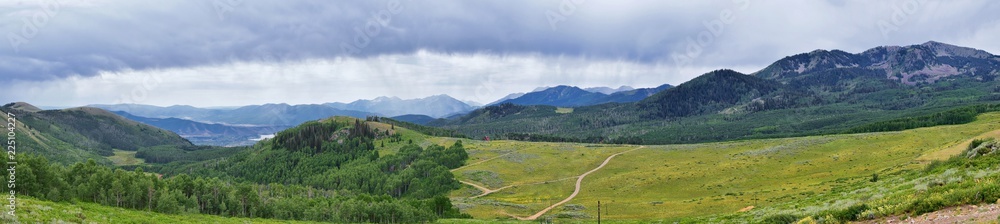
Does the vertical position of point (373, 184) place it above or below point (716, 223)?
below

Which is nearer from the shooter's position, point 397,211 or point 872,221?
point 872,221

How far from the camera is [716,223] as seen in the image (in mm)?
51562

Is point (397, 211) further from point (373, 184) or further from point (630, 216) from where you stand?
point (373, 184)

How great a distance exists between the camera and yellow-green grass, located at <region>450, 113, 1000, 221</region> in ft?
315

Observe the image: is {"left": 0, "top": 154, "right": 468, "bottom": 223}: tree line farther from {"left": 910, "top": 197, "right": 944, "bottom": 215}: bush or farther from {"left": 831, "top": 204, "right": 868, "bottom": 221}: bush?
{"left": 910, "top": 197, "right": 944, "bottom": 215}: bush

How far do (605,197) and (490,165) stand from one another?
74872mm

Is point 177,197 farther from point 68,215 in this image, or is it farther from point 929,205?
point 929,205

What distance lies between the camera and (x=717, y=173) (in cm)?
13138

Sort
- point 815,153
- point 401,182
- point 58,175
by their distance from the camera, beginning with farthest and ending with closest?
1. point 401,182
2. point 815,153
3. point 58,175

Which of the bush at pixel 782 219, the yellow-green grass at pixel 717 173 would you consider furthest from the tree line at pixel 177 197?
the bush at pixel 782 219

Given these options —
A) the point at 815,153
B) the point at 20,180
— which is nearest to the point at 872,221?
the point at 20,180

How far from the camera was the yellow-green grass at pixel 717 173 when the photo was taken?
315 ft

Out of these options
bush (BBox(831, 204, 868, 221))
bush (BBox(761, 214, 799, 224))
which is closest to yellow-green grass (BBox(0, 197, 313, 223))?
bush (BBox(831, 204, 868, 221))

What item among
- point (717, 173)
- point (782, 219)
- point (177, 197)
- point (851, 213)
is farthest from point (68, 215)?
point (717, 173)
